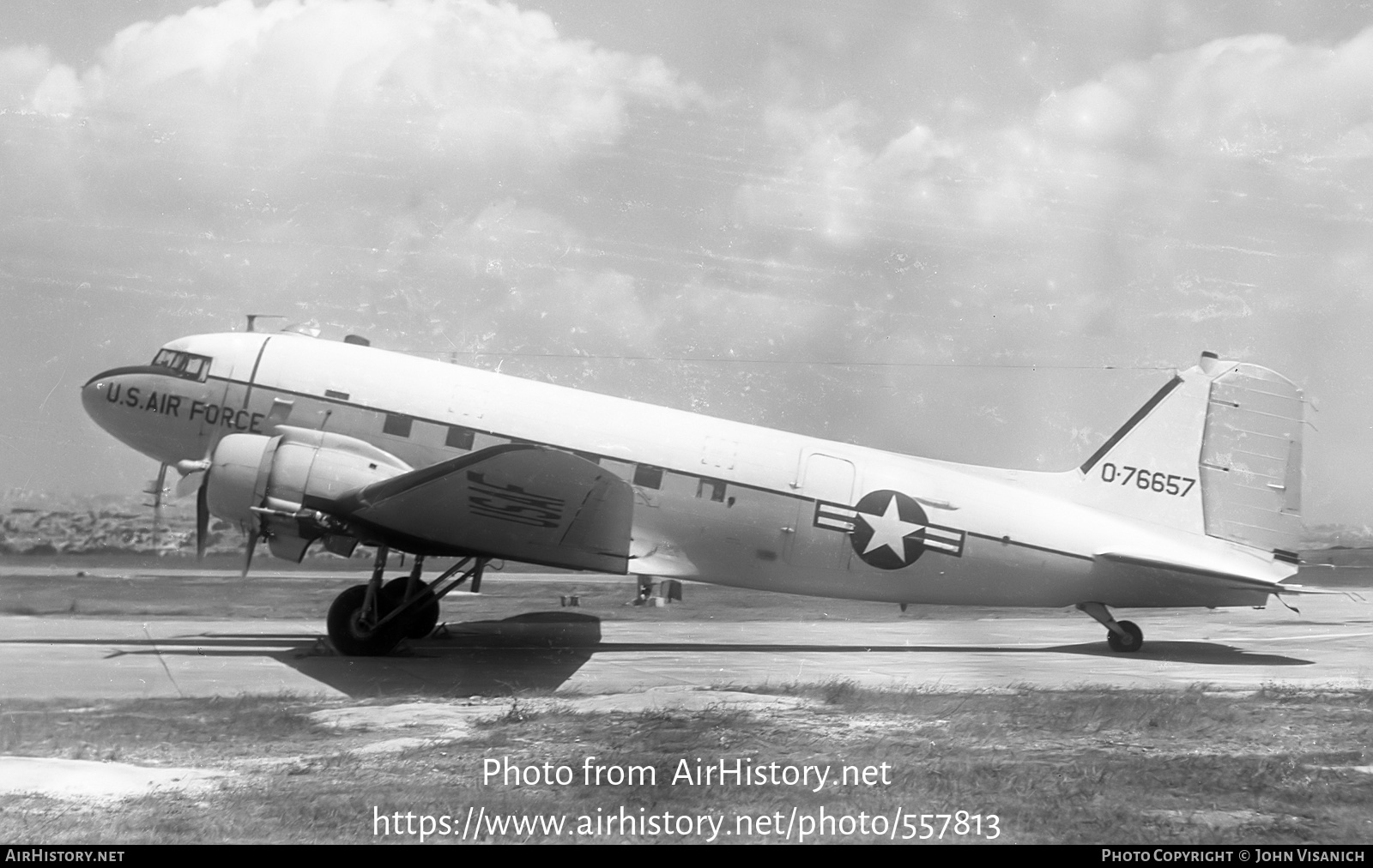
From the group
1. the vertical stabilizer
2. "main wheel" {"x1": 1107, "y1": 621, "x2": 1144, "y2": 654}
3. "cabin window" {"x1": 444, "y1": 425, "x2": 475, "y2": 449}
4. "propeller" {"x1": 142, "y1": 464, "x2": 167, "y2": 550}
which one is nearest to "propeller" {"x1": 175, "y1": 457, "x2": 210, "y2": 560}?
"propeller" {"x1": 142, "y1": 464, "x2": 167, "y2": 550}

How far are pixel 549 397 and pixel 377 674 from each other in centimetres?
308

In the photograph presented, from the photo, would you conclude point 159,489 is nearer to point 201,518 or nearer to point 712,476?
point 201,518

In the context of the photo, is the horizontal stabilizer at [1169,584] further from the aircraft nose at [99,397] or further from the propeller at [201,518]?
the aircraft nose at [99,397]

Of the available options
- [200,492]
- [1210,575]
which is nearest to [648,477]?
[200,492]

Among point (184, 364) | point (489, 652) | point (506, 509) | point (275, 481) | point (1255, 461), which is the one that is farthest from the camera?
point (1255, 461)

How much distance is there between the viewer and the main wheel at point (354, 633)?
29.2ft

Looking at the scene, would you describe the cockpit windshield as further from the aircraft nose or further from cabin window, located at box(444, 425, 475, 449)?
cabin window, located at box(444, 425, 475, 449)

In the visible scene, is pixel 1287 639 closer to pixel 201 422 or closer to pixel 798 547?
pixel 798 547

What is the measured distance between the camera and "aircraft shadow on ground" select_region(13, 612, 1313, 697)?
7.93 meters

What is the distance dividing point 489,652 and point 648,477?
2.22 meters

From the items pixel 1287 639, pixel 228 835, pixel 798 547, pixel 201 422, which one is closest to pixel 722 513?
pixel 798 547

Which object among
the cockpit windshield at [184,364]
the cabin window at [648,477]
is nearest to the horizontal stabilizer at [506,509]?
the cabin window at [648,477]

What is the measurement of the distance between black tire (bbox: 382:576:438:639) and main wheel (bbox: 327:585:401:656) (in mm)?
257

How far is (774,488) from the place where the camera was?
9742 mm
